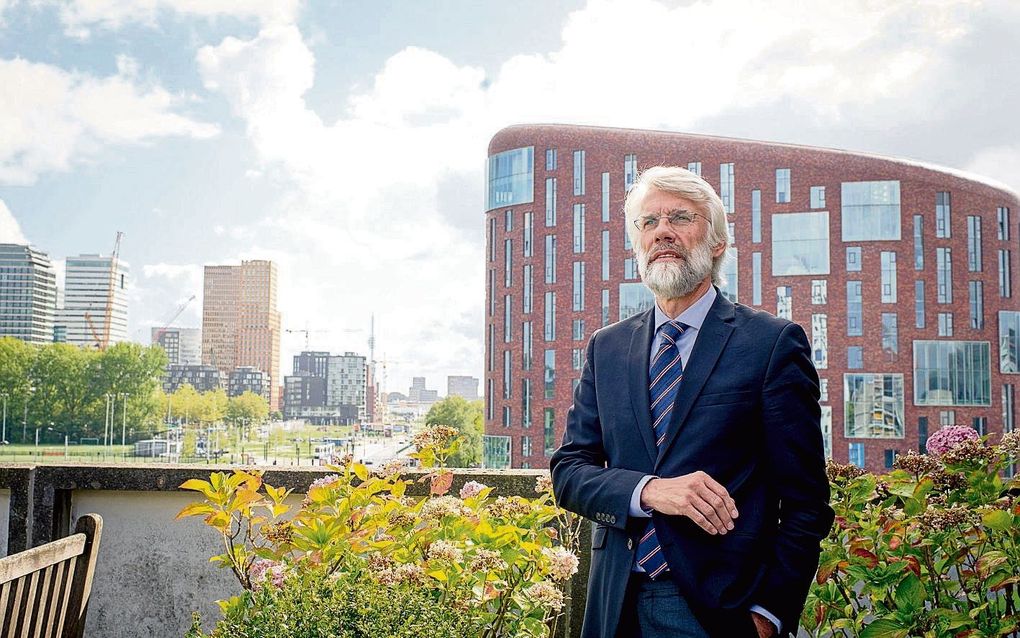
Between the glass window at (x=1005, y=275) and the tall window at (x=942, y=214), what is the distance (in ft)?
9.81

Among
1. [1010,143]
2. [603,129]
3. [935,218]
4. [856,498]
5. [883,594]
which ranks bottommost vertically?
[883,594]

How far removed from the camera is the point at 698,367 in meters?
1.40

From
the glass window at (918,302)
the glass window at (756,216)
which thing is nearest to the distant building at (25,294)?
the glass window at (756,216)

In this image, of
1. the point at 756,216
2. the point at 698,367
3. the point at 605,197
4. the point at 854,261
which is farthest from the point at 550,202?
the point at 698,367

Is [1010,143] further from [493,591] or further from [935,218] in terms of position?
[493,591]

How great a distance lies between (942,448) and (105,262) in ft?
432

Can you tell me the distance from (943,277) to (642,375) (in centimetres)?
4183

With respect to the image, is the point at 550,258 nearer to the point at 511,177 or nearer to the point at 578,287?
the point at 578,287

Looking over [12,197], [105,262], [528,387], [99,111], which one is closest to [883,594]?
[528,387]

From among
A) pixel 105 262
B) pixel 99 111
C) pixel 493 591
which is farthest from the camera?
pixel 105 262

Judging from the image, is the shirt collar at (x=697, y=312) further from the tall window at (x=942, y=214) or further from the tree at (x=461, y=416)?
the tree at (x=461, y=416)

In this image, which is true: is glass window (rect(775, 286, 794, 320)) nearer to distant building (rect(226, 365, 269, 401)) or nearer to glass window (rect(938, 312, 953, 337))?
glass window (rect(938, 312, 953, 337))

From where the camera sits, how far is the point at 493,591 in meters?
1.79

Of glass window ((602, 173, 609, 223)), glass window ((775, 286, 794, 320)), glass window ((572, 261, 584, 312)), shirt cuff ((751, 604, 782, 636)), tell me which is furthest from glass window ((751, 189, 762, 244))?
shirt cuff ((751, 604, 782, 636))
